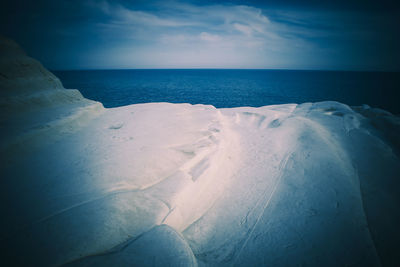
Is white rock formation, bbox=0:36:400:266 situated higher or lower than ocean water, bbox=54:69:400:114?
lower

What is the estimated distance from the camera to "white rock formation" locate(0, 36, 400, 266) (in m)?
2.35

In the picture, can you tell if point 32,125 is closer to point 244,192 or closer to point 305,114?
point 244,192

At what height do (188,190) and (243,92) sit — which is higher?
(243,92)

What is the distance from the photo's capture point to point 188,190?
3.54 m

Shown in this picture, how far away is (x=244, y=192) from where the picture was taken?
12.6 feet

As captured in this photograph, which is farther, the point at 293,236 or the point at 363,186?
the point at 363,186

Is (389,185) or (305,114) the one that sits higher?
(305,114)

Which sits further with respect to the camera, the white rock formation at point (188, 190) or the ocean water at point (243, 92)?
the ocean water at point (243, 92)

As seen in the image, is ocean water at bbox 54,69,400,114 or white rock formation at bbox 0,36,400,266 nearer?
white rock formation at bbox 0,36,400,266

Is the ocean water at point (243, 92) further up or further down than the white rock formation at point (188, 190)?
further up

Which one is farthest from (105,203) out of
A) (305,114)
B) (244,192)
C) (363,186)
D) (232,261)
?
(305,114)

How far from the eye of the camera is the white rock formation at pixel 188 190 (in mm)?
2354

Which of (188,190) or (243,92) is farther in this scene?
(243,92)

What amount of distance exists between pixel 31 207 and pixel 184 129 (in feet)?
13.3
